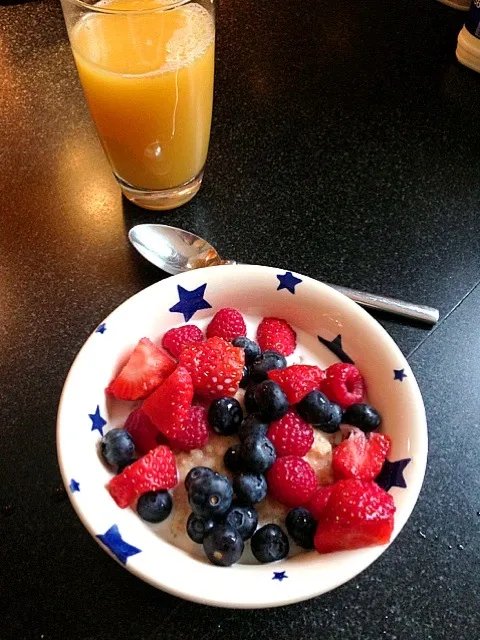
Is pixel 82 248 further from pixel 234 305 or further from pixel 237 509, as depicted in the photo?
pixel 237 509

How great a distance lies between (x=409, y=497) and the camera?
2.09ft

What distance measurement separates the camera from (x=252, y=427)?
68cm

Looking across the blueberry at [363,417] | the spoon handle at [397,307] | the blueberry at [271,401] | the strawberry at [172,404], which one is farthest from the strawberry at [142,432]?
the spoon handle at [397,307]

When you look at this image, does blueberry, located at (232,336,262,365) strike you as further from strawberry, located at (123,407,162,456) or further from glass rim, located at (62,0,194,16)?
glass rim, located at (62,0,194,16)

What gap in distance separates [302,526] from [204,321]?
1.01 feet

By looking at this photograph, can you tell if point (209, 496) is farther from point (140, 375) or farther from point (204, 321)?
point (204, 321)

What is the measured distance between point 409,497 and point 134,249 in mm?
592

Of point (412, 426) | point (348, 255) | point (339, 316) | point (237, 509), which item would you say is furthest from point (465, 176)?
point (237, 509)

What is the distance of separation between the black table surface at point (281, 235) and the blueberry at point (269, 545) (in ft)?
0.35

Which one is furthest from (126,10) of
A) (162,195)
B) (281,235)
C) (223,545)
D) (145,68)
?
(223,545)

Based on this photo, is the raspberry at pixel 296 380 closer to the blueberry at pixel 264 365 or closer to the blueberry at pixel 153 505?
the blueberry at pixel 264 365

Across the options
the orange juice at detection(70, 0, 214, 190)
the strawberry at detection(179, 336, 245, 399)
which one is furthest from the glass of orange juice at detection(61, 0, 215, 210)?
the strawberry at detection(179, 336, 245, 399)

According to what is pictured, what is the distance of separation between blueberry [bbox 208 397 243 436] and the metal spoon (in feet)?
0.99

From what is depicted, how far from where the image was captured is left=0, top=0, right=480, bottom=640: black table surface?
702 millimetres
